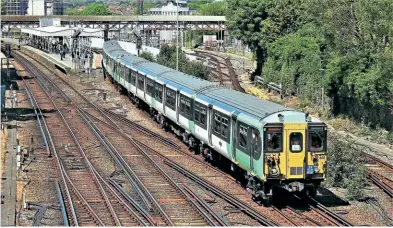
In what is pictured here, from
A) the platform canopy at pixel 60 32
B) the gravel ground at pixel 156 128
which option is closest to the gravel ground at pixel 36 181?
the gravel ground at pixel 156 128

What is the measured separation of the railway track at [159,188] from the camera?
17316 millimetres

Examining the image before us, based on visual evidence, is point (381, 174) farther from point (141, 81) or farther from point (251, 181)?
point (141, 81)

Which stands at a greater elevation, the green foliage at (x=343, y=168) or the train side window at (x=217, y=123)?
the train side window at (x=217, y=123)

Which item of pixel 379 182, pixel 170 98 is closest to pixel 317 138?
pixel 379 182

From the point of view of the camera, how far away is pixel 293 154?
17.9 meters

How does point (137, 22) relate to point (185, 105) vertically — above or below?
above

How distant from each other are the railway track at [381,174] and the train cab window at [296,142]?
11.9 ft

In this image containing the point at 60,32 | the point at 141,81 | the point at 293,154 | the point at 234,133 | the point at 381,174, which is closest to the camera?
the point at 293,154

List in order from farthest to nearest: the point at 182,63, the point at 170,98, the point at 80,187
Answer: the point at 182,63, the point at 170,98, the point at 80,187

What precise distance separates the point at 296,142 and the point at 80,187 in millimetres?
6220

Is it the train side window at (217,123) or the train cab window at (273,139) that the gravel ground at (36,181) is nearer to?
the train side window at (217,123)

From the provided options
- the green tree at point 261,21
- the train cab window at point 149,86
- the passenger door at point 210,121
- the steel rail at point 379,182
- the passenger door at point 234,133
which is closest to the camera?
the passenger door at point 234,133

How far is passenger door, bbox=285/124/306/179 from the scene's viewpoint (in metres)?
17.9

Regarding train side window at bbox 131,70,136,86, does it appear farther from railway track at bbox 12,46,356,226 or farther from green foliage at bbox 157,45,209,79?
green foliage at bbox 157,45,209,79
